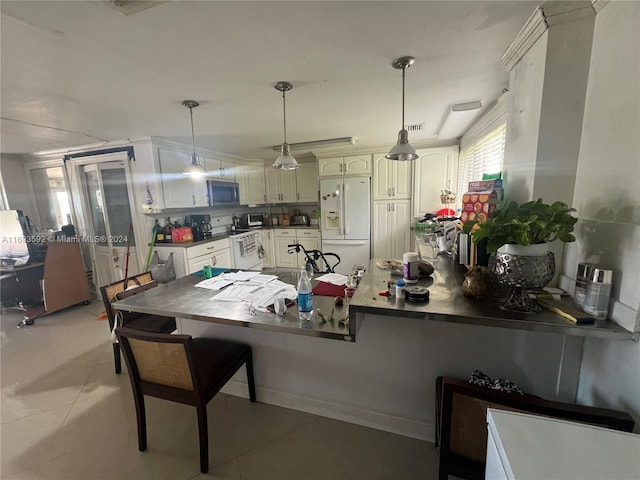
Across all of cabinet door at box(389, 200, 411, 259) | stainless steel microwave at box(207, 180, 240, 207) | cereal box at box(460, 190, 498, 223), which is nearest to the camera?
cereal box at box(460, 190, 498, 223)

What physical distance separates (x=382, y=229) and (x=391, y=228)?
142 millimetres

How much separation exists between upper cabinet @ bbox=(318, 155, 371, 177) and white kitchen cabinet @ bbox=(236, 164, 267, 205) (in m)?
1.51

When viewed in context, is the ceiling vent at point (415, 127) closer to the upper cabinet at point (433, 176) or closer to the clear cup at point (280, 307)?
the upper cabinet at point (433, 176)

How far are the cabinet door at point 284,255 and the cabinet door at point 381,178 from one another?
73.4 inches

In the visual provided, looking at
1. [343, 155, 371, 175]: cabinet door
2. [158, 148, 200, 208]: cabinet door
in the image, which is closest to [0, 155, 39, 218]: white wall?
[158, 148, 200, 208]: cabinet door

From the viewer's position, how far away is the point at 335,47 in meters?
1.42

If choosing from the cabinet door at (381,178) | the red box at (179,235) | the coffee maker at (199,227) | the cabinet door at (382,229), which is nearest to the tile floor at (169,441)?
the red box at (179,235)

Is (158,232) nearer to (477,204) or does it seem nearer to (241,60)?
(241,60)

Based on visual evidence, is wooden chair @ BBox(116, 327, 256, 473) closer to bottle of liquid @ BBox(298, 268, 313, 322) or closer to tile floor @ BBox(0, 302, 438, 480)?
tile floor @ BBox(0, 302, 438, 480)

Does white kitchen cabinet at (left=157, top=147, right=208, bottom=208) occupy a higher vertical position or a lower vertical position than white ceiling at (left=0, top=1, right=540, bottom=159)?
lower

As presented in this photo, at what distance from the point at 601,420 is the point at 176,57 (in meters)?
2.47

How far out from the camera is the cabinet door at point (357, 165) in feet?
13.4

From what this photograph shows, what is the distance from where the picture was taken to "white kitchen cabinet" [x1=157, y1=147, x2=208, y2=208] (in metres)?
3.28

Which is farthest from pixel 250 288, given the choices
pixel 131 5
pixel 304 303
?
pixel 131 5
